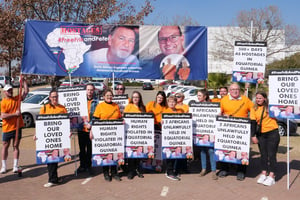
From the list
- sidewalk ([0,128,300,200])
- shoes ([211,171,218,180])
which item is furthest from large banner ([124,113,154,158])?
shoes ([211,171,218,180])

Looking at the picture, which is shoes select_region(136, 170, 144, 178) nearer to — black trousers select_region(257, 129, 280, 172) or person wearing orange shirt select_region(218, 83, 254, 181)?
person wearing orange shirt select_region(218, 83, 254, 181)

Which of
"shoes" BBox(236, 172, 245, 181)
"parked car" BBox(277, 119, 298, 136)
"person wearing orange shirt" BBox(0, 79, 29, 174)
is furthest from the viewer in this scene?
"parked car" BBox(277, 119, 298, 136)

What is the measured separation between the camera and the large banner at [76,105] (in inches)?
Answer: 278

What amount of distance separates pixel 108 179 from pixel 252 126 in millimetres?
3186

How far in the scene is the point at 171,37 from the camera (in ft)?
29.5

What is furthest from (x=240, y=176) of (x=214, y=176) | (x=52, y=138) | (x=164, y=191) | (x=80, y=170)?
(x=52, y=138)

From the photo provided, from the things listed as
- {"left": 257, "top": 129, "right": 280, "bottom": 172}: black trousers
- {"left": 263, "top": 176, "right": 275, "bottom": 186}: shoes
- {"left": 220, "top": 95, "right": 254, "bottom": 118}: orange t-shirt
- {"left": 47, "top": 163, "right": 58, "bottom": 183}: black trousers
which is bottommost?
{"left": 263, "top": 176, "right": 275, "bottom": 186}: shoes

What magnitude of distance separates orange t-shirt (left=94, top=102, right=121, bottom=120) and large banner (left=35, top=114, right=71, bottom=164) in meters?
0.64

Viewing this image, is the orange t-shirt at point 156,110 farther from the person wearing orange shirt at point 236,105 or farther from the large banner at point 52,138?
the large banner at point 52,138

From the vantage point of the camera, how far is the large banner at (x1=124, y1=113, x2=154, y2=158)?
22.1 ft

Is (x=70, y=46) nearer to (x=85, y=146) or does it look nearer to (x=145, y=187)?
(x=85, y=146)

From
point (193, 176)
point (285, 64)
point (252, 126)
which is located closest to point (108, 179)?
point (193, 176)

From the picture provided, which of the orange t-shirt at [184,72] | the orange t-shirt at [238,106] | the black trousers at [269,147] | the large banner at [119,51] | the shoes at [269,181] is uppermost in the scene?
the large banner at [119,51]

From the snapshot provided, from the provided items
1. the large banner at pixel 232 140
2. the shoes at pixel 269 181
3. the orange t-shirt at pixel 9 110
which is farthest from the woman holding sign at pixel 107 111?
the shoes at pixel 269 181
